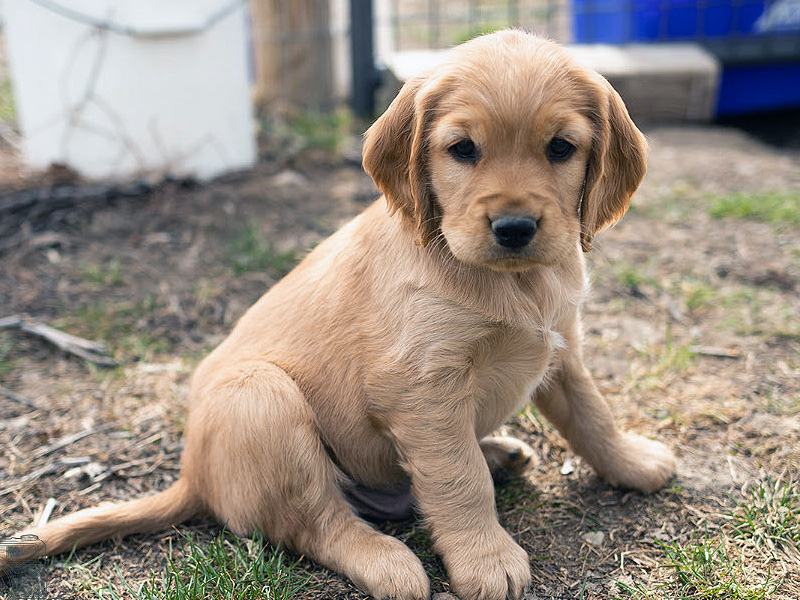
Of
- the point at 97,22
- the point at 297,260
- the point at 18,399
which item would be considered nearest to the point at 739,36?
the point at 297,260

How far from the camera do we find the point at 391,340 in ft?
8.48

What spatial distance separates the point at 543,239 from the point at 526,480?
51.0 inches

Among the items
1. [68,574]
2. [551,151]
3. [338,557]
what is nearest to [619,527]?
[338,557]

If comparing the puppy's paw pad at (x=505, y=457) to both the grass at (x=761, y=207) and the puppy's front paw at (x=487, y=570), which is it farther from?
the grass at (x=761, y=207)

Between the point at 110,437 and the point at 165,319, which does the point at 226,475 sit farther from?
the point at 165,319

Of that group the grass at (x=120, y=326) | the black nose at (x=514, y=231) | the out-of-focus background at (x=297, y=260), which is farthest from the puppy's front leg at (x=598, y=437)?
the grass at (x=120, y=326)

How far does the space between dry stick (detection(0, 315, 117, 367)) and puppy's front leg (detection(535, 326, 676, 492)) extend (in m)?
2.38

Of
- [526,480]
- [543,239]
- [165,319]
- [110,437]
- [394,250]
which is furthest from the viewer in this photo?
[165,319]

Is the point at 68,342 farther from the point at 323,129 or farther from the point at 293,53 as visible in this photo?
the point at 293,53

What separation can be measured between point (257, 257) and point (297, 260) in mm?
272

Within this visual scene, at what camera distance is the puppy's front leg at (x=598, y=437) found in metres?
3.01

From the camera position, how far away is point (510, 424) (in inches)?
142

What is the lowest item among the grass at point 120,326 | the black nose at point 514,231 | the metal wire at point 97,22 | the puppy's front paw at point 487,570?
the grass at point 120,326

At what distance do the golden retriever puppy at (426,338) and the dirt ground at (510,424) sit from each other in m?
0.19
